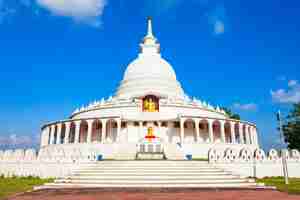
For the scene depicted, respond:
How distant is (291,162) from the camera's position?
21.7m

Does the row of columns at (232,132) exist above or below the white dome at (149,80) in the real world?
below

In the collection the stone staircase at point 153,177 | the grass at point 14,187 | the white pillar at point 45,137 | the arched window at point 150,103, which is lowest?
the grass at point 14,187

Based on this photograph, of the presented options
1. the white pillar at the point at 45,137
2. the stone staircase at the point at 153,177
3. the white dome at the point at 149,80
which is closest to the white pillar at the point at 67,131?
the white pillar at the point at 45,137

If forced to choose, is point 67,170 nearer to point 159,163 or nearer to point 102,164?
point 102,164

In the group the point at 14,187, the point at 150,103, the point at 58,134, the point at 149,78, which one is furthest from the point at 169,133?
the point at 14,187

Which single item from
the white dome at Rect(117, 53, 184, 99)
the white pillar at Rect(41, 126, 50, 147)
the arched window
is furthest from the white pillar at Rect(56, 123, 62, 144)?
the arched window

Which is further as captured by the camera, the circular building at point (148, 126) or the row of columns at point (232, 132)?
the row of columns at point (232, 132)

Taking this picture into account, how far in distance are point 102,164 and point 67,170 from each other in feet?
11.5

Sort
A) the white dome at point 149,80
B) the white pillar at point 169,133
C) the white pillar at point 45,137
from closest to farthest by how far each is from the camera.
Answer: the white pillar at point 169,133 < the white pillar at point 45,137 < the white dome at point 149,80

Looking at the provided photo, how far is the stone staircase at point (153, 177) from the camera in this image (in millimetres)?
14672

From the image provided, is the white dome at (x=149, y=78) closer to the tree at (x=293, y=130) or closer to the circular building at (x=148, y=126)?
the circular building at (x=148, y=126)

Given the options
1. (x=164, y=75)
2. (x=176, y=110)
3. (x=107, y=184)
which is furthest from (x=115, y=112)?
(x=107, y=184)

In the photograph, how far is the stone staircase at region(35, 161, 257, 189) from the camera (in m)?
14.7

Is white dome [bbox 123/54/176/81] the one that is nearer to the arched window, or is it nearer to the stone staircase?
the arched window
